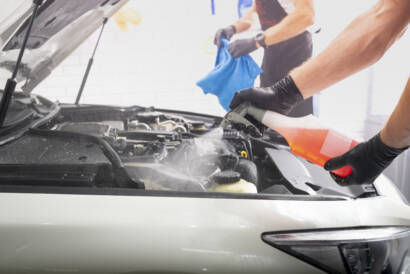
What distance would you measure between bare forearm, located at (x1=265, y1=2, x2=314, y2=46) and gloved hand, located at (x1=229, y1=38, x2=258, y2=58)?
0.16 meters

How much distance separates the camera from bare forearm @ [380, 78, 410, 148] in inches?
50.6

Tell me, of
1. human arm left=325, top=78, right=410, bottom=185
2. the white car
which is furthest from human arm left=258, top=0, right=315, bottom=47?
the white car

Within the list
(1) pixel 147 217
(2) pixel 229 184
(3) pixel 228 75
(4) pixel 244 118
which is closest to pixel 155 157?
(2) pixel 229 184

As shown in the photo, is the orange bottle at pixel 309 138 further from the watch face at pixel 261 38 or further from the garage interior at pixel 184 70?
the watch face at pixel 261 38

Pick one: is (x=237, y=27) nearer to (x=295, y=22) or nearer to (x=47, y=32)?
(x=295, y=22)

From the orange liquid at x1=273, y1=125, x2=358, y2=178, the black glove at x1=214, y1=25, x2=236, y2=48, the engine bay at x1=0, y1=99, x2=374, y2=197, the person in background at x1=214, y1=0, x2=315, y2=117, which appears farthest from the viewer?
the black glove at x1=214, y1=25, x2=236, y2=48

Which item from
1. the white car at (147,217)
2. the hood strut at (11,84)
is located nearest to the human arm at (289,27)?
the white car at (147,217)

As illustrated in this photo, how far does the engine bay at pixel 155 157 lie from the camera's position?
1.13 metres

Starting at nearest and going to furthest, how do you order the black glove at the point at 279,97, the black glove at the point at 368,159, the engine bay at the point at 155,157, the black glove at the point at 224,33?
the engine bay at the point at 155,157, the black glove at the point at 368,159, the black glove at the point at 279,97, the black glove at the point at 224,33

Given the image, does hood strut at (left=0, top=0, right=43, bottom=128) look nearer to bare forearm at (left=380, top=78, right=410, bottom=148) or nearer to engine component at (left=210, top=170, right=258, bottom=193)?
engine component at (left=210, top=170, right=258, bottom=193)

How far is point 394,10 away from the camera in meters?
1.44

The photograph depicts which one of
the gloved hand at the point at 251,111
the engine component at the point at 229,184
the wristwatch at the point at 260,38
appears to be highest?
the wristwatch at the point at 260,38

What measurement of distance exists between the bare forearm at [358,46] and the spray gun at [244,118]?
26 cm

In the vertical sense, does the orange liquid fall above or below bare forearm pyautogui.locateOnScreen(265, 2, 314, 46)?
below
